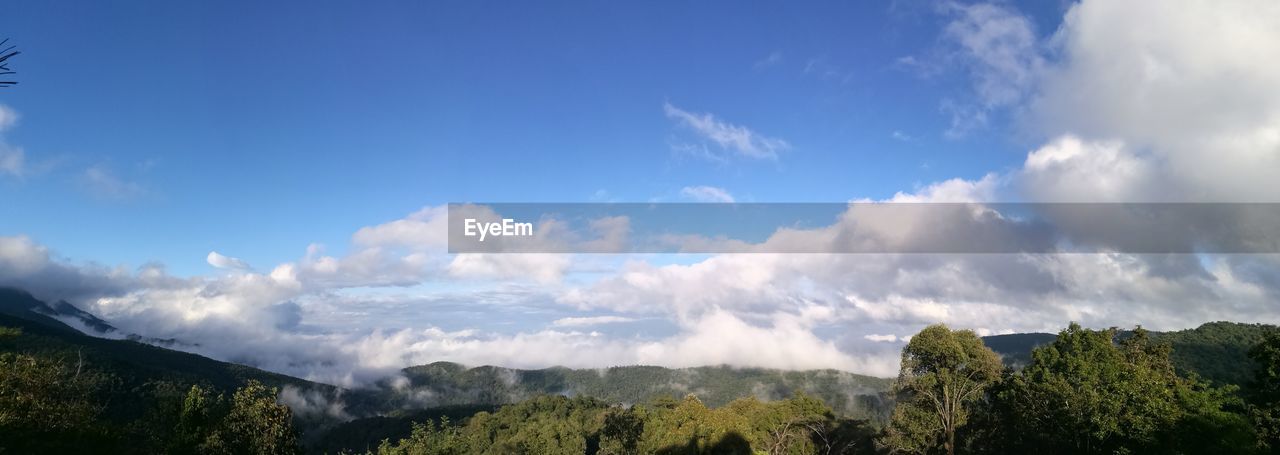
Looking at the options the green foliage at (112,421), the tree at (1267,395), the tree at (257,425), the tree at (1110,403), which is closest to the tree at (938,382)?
the tree at (1110,403)

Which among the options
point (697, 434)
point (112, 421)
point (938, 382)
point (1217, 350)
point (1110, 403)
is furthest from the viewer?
point (1217, 350)

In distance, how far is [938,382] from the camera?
48.1m

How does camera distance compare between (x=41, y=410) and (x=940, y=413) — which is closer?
(x=41, y=410)

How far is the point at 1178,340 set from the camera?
14800 centimetres

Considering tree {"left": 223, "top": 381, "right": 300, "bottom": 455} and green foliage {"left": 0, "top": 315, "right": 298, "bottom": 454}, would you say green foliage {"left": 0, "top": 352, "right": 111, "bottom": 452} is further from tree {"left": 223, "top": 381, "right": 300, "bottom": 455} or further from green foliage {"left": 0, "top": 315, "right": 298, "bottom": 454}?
tree {"left": 223, "top": 381, "right": 300, "bottom": 455}

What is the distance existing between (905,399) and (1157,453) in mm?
18626

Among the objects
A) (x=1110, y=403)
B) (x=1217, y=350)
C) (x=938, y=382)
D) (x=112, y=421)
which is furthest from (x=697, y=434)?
(x=1217, y=350)

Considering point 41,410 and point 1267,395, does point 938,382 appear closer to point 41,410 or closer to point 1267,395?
point 1267,395

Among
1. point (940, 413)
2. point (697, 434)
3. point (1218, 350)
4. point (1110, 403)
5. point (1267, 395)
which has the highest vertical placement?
point (1267, 395)

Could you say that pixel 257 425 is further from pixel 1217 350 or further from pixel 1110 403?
pixel 1217 350

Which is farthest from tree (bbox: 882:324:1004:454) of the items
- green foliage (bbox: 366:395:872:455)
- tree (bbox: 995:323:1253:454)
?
green foliage (bbox: 366:395:872:455)

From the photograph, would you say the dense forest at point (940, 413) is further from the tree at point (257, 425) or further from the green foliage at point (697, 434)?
the green foliage at point (697, 434)

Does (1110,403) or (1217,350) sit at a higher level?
(1110,403)

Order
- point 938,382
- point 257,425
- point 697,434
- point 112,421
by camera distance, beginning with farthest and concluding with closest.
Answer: point 697,434
point 938,382
point 257,425
point 112,421
